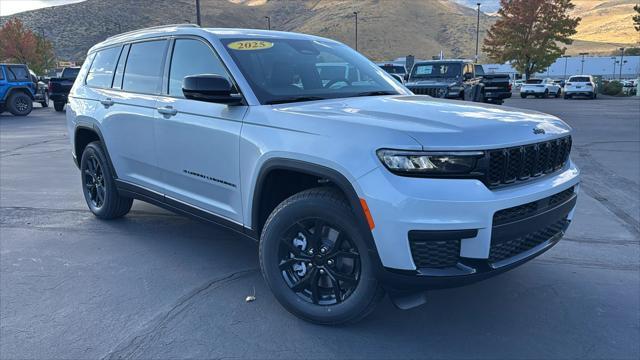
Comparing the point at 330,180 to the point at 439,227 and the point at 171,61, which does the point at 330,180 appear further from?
the point at 171,61

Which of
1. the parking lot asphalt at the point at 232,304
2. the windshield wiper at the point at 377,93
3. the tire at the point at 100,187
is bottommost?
the parking lot asphalt at the point at 232,304

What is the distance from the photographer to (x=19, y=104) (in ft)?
67.9

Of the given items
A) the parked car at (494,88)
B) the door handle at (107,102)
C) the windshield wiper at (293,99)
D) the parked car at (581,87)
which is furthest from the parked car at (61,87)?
the parked car at (581,87)

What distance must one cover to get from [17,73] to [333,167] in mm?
21712

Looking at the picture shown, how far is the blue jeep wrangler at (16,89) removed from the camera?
20016mm

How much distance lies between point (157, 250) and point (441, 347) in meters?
2.79

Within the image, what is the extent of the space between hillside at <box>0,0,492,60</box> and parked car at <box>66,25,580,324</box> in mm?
90716

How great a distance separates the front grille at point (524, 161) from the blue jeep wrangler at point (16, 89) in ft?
70.8

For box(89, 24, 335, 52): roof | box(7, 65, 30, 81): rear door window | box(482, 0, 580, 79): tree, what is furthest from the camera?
box(482, 0, 580, 79): tree

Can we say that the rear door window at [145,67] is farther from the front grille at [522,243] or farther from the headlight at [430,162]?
the front grille at [522,243]

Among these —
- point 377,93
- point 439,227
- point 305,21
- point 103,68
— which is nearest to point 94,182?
point 103,68

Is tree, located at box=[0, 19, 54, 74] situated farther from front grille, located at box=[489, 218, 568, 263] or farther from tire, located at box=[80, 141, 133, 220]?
front grille, located at box=[489, 218, 568, 263]

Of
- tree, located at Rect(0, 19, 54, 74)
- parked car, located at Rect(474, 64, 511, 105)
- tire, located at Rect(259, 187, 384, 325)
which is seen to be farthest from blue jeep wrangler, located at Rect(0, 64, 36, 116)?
tree, located at Rect(0, 19, 54, 74)

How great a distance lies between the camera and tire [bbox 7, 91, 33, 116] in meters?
20.4
